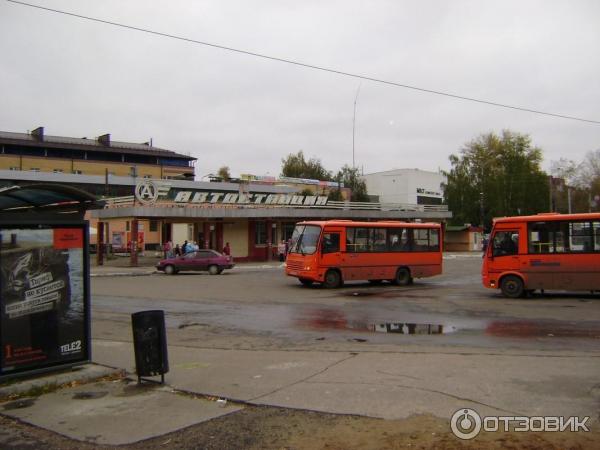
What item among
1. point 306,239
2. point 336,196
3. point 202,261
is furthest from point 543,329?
point 336,196

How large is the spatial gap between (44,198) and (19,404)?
2.82m

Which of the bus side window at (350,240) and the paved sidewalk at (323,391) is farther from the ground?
the bus side window at (350,240)

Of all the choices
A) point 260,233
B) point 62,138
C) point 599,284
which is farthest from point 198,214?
point 62,138

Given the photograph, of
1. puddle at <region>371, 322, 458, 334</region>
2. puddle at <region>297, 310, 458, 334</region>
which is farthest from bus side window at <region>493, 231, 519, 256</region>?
puddle at <region>371, 322, 458, 334</region>

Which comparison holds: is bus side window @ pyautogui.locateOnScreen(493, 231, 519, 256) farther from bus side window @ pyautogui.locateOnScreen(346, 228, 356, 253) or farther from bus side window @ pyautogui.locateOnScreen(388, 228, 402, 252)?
bus side window @ pyautogui.locateOnScreen(346, 228, 356, 253)

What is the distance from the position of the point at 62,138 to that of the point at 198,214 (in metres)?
53.4

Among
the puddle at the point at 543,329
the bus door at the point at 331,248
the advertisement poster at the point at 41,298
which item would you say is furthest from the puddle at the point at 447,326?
the bus door at the point at 331,248

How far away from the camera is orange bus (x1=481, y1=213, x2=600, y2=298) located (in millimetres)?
17953

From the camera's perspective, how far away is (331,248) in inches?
897

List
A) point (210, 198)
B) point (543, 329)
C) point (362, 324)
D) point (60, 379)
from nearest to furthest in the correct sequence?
point (60, 379) < point (543, 329) < point (362, 324) < point (210, 198)

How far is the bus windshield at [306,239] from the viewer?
22688 mm

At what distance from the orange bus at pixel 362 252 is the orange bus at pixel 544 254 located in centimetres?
554

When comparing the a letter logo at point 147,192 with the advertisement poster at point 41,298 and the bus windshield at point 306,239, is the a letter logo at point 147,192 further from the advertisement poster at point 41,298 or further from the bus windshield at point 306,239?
the advertisement poster at point 41,298

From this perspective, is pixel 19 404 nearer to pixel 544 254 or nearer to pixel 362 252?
pixel 544 254
